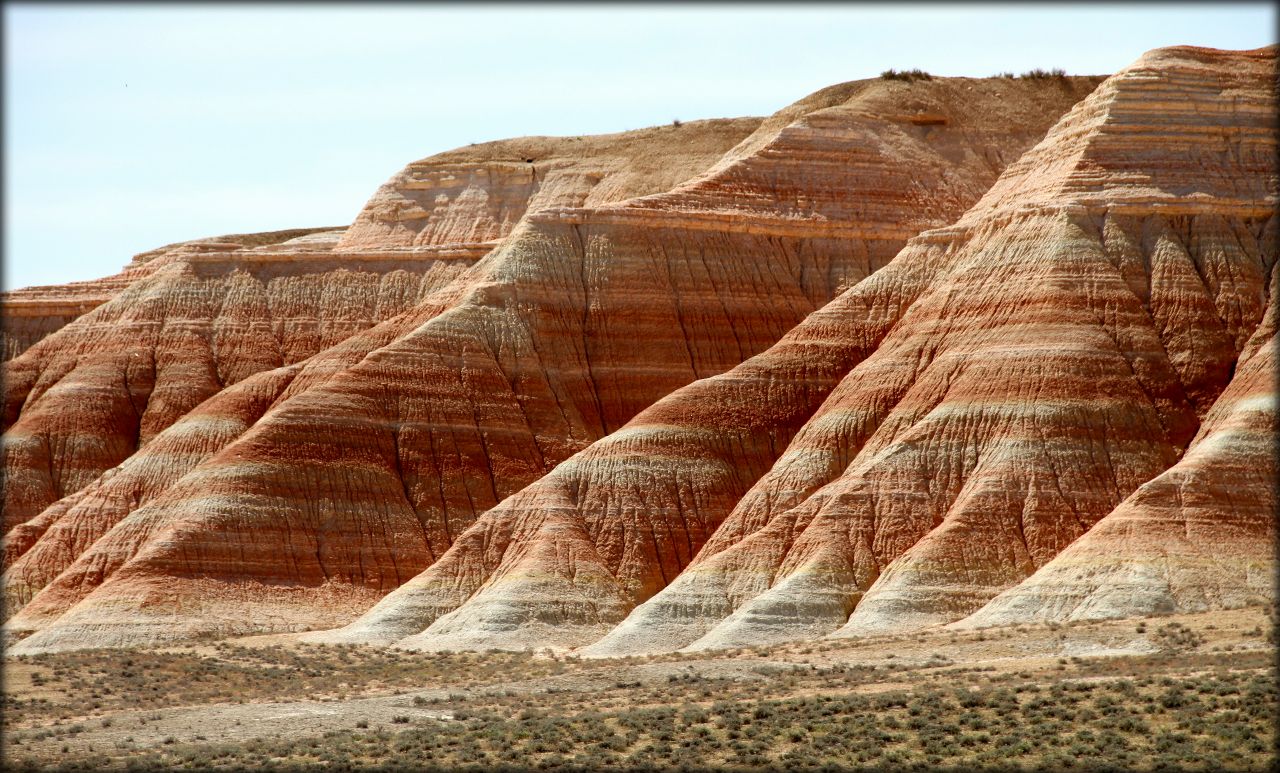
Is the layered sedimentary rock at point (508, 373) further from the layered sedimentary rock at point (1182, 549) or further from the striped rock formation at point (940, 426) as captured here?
the layered sedimentary rock at point (1182, 549)

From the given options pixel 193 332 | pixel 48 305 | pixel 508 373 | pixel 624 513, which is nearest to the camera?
pixel 624 513

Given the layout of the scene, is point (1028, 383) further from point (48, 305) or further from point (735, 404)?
point (48, 305)

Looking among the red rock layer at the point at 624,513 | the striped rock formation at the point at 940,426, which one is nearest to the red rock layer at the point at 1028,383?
the striped rock formation at the point at 940,426

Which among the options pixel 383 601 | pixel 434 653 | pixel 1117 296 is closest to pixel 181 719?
pixel 434 653

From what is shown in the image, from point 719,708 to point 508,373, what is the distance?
39.4 metres

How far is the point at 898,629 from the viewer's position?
224ft

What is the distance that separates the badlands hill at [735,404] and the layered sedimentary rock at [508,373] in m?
0.15

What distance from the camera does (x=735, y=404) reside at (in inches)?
3386

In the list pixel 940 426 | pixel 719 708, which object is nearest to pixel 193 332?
pixel 940 426

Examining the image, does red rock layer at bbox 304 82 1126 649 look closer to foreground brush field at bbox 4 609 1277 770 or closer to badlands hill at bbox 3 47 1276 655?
badlands hill at bbox 3 47 1276 655

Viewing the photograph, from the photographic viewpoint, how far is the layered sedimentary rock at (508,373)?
284 ft

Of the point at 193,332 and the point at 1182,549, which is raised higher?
the point at 193,332

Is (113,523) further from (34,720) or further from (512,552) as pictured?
(34,720)

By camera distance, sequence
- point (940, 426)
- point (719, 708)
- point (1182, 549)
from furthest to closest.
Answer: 1. point (940, 426)
2. point (1182, 549)
3. point (719, 708)
